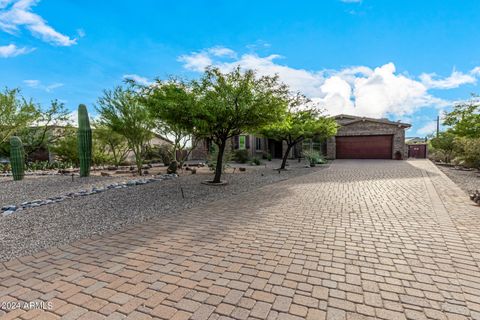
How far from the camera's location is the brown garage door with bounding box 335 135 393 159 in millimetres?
22953

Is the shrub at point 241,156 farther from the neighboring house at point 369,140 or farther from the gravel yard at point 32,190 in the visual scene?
the gravel yard at point 32,190

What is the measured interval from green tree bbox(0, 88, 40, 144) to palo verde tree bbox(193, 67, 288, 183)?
492 inches

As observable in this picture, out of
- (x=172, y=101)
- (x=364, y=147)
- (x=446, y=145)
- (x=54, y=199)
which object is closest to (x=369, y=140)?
(x=364, y=147)

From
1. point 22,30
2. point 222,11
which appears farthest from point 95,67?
point 222,11

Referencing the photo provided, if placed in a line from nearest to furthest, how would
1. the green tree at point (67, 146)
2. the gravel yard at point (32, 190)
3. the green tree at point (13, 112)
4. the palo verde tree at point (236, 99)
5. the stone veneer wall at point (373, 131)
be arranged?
the gravel yard at point (32, 190) < the palo verde tree at point (236, 99) < the green tree at point (13, 112) < the green tree at point (67, 146) < the stone veneer wall at point (373, 131)

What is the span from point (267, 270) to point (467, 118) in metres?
13.8

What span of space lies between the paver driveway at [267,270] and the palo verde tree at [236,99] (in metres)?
3.73

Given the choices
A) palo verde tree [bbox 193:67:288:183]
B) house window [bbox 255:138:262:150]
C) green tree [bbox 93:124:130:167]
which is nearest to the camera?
palo verde tree [bbox 193:67:288:183]

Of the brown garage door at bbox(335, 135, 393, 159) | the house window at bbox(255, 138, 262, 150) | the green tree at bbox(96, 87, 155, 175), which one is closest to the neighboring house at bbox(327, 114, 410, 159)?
the brown garage door at bbox(335, 135, 393, 159)

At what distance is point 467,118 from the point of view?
37.3 ft

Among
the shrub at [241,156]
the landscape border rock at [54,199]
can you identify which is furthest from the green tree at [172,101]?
the shrub at [241,156]

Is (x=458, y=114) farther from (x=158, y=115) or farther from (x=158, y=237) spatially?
(x=158, y=237)

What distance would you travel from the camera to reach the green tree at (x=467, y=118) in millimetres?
11164

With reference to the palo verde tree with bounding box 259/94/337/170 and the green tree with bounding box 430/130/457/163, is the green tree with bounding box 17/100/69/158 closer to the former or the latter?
the palo verde tree with bounding box 259/94/337/170
